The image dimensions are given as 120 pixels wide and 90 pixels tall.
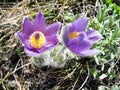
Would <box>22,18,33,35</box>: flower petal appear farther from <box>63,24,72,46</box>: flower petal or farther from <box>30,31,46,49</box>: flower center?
<box>63,24,72,46</box>: flower petal

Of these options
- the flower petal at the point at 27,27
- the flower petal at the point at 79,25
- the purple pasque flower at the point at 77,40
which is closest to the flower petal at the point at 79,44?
the purple pasque flower at the point at 77,40

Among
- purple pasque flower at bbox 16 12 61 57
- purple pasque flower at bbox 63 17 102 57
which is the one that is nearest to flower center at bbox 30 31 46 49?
purple pasque flower at bbox 16 12 61 57

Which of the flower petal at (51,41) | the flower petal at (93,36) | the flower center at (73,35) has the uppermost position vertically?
the flower center at (73,35)

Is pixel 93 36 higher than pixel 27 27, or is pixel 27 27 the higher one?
pixel 27 27

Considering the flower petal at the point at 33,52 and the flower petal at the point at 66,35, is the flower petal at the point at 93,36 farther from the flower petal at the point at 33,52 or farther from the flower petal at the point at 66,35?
the flower petal at the point at 33,52

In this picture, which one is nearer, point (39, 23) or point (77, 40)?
point (77, 40)

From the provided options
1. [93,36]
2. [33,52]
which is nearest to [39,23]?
[33,52]

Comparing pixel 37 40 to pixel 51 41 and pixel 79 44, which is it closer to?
pixel 51 41

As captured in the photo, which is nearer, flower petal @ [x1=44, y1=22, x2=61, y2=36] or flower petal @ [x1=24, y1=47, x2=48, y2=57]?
flower petal @ [x1=24, y1=47, x2=48, y2=57]
